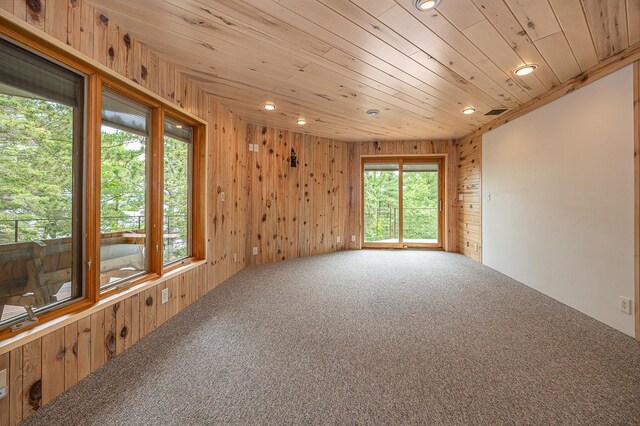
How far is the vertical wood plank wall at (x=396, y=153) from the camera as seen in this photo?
5.34 metres

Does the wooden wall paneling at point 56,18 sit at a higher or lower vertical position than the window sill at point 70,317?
higher

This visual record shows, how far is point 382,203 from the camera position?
5.73 m

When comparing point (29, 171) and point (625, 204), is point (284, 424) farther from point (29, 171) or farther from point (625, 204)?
point (625, 204)

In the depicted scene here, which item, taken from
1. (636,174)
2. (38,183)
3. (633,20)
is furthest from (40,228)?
(636,174)

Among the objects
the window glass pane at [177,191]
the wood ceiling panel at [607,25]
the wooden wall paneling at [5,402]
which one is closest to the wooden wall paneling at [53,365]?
the wooden wall paneling at [5,402]

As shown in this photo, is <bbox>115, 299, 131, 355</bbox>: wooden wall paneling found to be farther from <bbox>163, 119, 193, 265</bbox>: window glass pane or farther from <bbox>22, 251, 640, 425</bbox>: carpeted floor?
<bbox>163, 119, 193, 265</bbox>: window glass pane

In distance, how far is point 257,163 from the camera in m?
4.36

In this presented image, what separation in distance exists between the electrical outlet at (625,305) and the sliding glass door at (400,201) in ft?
11.4

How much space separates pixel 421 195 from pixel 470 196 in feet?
3.40

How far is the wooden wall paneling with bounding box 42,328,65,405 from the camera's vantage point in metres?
1.34

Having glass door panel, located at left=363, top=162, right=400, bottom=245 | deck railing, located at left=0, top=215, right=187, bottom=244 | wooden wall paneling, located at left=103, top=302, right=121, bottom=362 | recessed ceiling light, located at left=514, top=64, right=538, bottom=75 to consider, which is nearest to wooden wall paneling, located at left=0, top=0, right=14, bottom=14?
deck railing, located at left=0, top=215, right=187, bottom=244

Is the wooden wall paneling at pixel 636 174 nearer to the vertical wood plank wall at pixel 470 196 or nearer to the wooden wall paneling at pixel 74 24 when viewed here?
the vertical wood plank wall at pixel 470 196

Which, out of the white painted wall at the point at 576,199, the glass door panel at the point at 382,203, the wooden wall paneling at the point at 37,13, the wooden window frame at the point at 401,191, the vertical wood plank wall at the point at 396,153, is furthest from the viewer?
the glass door panel at the point at 382,203

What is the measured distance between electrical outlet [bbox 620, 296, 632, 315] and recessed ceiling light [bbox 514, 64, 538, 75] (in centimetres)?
215
